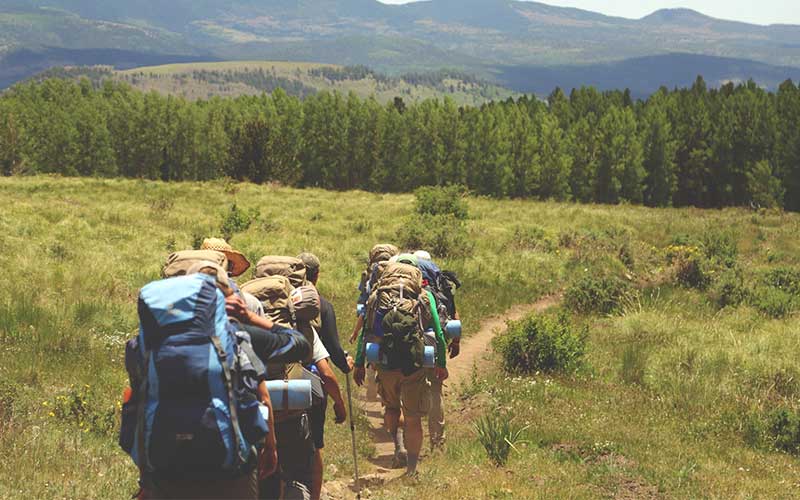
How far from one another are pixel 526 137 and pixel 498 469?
244ft

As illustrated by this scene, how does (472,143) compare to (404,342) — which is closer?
(404,342)

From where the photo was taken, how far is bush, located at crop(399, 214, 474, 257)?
24.7 meters

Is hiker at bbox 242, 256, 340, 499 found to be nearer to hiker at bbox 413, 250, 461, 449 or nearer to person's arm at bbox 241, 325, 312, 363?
person's arm at bbox 241, 325, 312, 363

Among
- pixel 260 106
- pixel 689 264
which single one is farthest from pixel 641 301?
pixel 260 106

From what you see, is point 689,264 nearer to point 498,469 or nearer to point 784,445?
→ point 784,445

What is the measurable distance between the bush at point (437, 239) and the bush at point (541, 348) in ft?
37.8

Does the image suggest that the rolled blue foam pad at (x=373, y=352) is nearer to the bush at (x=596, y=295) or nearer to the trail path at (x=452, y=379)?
the trail path at (x=452, y=379)

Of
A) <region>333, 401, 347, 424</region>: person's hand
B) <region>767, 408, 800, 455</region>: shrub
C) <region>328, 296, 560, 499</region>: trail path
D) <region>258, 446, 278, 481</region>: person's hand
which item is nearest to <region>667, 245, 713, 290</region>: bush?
<region>328, 296, 560, 499</region>: trail path

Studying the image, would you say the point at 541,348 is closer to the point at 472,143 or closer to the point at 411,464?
the point at 411,464

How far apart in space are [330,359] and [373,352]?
3.81 feet

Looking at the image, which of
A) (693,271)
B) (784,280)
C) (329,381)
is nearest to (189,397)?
(329,381)

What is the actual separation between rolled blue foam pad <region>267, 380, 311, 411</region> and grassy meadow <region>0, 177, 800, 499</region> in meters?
2.03

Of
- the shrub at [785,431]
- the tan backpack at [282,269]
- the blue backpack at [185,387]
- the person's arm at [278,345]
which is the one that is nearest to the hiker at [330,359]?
the tan backpack at [282,269]

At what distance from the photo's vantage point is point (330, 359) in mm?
6336
